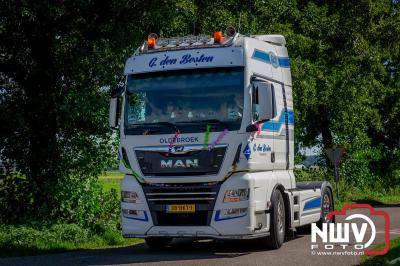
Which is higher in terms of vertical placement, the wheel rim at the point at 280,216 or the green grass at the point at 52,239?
the wheel rim at the point at 280,216

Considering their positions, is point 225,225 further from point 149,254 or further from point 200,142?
point 149,254

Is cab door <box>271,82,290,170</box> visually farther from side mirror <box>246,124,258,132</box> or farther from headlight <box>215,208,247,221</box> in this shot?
headlight <box>215,208,247,221</box>

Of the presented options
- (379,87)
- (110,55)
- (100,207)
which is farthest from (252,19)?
(379,87)

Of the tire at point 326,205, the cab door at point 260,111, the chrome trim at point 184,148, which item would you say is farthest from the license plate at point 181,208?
the tire at point 326,205

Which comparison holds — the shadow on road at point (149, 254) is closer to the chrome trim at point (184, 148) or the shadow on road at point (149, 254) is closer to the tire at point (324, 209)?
the chrome trim at point (184, 148)

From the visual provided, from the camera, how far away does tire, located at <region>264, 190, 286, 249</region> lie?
13570 mm

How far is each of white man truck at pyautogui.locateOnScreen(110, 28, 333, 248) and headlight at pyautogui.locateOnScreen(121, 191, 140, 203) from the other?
0.02 metres

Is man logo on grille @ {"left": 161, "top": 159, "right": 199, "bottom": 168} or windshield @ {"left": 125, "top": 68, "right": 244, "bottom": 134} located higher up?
windshield @ {"left": 125, "top": 68, "right": 244, "bottom": 134}

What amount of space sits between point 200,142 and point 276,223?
2160mm

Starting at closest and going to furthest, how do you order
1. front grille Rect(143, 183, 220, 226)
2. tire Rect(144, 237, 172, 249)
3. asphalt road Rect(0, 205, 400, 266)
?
asphalt road Rect(0, 205, 400, 266) < front grille Rect(143, 183, 220, 226) < tire Rect(144, 237, 172, 249)

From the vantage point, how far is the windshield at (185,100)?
1303 cm

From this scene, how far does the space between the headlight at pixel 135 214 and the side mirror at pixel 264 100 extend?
2.65m

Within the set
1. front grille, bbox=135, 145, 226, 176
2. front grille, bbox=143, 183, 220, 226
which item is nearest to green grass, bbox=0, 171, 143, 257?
Answer: front grille, bbox=143, 183, 220, 226

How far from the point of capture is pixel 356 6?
3719 cm
